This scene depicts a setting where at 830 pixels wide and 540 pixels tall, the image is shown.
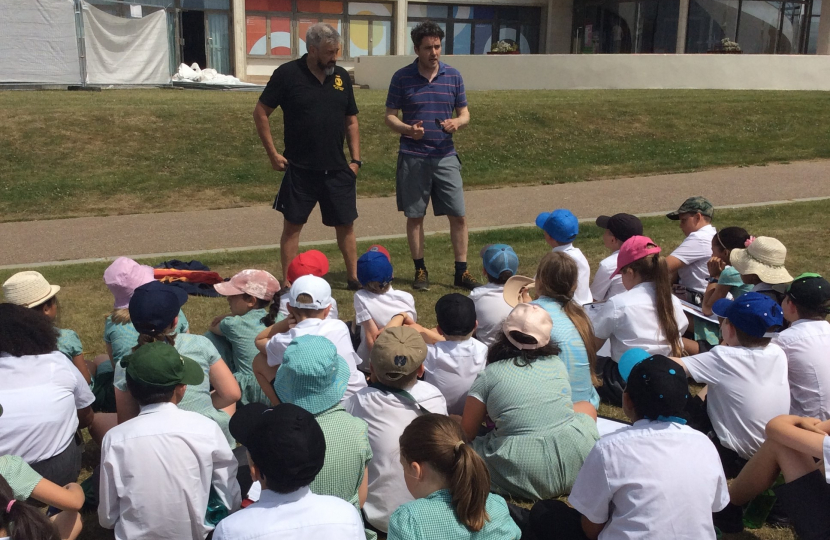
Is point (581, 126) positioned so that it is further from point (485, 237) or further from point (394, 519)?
point (394, 519)

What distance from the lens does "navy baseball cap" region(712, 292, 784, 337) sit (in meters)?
3.53

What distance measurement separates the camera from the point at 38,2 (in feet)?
57.3

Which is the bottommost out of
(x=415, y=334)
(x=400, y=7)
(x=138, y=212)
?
(x=138, y=212)

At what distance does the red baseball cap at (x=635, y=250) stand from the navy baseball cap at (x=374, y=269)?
52.3 inches

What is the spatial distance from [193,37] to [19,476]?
2998 centimetres

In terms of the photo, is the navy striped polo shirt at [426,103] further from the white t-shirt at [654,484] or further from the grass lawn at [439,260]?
the white t-shirt at [654,484]

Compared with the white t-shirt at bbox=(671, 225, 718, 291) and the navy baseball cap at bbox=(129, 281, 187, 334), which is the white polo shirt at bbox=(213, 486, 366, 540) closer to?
the navy baseball cap at bbox=(129, 281, 187, 334)

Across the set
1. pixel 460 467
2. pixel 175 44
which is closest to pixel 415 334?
pixel 460 467

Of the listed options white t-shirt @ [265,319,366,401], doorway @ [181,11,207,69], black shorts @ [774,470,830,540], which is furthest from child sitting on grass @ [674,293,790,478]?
doorway @ [181,11,207,69]

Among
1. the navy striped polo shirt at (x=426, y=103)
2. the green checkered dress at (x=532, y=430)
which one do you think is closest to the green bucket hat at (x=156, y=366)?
the green checkered dress at (x=532, y=430)

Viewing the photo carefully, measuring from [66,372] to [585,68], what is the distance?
22051 millimetres

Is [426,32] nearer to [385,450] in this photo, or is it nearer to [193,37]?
[385,450]

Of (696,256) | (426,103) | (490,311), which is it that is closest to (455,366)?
(490,311)

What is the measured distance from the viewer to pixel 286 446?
2410 mm
